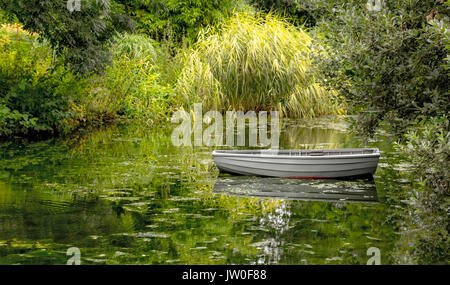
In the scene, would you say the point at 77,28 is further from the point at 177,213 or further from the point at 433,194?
the point at 433,194

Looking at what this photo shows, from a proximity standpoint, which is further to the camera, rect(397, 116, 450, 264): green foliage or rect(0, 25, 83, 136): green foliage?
rect(0, 25, 83, 136): green foliage

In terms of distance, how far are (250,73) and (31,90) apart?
282 inches

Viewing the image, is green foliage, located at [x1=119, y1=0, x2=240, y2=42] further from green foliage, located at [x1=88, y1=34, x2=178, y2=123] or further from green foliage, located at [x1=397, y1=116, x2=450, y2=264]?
green foliage, located at [x1=397, y1=116, x2=450, y2=264]

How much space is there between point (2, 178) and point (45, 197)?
1858 millimetres

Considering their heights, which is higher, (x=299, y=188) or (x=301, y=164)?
(x=301, y=164)

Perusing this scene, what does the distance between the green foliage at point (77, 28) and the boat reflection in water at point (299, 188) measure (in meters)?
5.36

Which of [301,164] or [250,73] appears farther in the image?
[250,73]

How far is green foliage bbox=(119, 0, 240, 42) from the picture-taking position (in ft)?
91.1

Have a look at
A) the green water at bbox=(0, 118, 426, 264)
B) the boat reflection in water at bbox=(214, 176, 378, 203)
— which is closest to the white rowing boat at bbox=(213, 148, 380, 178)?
the boat reflection in water at bbox=(214, 176, 378, 203)

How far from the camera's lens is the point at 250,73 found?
62.2 feet

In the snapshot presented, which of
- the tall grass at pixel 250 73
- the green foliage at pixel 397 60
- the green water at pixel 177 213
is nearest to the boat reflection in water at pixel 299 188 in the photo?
the green water at pixel 177 213

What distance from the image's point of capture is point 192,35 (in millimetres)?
28219

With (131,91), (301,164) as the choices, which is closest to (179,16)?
(131,91)

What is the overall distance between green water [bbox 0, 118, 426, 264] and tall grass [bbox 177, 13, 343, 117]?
6743 mm
